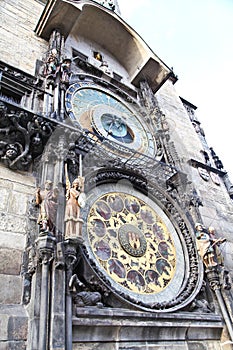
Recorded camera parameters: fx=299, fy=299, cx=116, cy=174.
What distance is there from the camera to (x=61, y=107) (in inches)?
193

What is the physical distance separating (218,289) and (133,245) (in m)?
1.43

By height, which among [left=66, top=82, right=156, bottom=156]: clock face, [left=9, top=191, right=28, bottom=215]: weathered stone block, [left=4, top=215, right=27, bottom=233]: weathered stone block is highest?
[left=66, top=82, right=156, bottom=156]: clock face

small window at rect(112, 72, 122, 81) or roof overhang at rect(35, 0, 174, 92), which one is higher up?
roof overhang at rect(35, 0, 174, 92)

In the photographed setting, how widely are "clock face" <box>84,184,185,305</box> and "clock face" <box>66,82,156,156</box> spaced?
3.92ft

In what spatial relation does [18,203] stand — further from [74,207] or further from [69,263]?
[69,263]

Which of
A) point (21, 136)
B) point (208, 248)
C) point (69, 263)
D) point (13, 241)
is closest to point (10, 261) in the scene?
point (13, 241)

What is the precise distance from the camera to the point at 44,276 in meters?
2.96

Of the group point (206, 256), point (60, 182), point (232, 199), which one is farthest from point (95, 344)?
point (232, 199)

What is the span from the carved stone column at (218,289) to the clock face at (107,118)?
2.52m

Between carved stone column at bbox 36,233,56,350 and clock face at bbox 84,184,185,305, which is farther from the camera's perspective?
clock face at bbox 84,184,185,305

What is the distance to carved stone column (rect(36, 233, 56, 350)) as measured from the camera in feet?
8.68

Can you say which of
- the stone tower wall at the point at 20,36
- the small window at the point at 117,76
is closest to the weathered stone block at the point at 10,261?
the stone tower wall at the point at 20,36

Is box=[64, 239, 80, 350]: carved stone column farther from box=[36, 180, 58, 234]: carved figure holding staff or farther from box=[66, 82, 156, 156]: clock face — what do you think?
box=[66, 82, 156, 156]: clock face

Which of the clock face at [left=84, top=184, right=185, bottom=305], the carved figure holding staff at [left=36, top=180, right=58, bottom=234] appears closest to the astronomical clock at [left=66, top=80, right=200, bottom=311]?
the clock face at [left=84, top=184, right=185, bottom=305]
